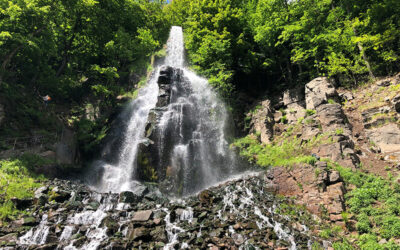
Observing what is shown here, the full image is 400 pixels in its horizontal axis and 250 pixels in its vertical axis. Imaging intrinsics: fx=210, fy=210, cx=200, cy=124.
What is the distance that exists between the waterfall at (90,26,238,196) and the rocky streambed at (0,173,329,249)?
3.88m

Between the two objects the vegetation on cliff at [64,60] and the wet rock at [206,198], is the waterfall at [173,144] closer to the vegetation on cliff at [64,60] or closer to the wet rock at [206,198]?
the vegetation on cliff at [64,60]

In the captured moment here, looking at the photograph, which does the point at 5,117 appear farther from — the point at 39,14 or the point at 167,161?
the point at 167,161

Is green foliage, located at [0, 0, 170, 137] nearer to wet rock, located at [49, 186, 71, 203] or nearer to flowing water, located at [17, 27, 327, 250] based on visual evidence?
flowing water, located at [17, 27, 327, 250]

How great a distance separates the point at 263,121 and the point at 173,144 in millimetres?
8035

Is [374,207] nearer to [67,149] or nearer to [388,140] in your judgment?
[388,140]

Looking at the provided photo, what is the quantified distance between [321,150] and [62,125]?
21.4 m

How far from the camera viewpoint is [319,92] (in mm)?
16625

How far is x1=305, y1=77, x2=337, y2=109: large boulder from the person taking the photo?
16.0 meters

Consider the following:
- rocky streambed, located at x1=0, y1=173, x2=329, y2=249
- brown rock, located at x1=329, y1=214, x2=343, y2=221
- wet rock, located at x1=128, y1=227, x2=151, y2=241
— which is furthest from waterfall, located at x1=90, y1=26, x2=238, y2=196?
brown rock, located at x1=329, y1=214, x2=343, y2=221

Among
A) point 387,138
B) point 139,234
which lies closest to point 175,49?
point 387,138

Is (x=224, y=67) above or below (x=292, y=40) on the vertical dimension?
below

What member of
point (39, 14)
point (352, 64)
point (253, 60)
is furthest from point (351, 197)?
point (39, 14)

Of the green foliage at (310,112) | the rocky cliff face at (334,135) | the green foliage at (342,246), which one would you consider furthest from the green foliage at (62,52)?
the green foliage at (342,246)

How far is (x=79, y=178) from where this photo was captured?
17328 millimetres
